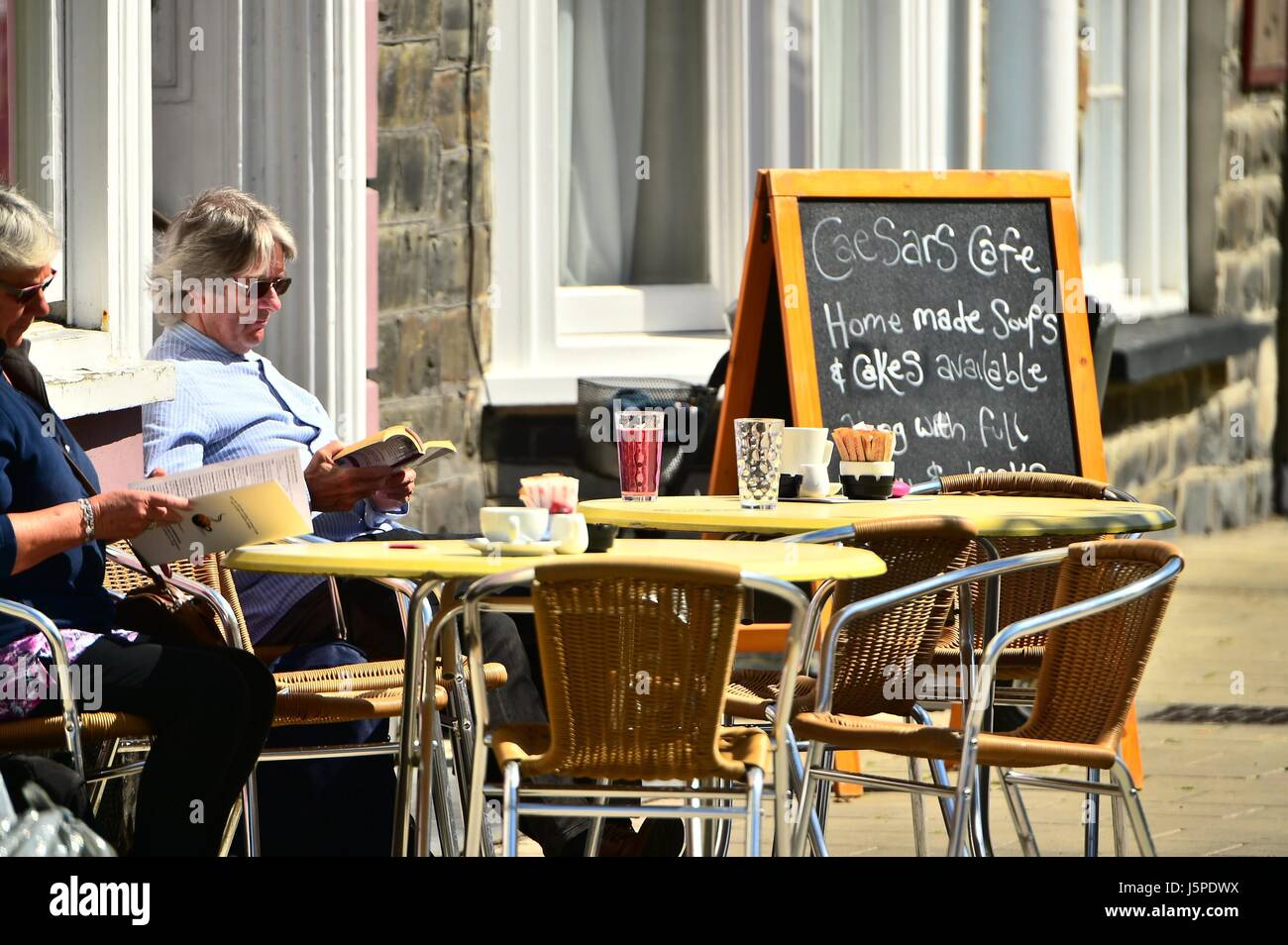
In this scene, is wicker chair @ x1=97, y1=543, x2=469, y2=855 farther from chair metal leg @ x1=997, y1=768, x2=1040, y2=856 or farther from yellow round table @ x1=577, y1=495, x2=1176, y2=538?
chair metal leg @ x1=997, y1=768, x2=1040, y2=856

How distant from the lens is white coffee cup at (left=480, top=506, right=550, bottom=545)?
3.69 meters

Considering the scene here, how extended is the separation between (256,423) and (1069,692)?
1.91m

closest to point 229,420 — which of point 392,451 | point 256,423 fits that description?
point 256,423

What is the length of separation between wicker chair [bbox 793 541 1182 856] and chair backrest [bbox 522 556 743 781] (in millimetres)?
503

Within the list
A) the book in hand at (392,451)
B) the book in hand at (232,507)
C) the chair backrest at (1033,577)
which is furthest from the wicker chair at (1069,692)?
the book in hand at (232,507)

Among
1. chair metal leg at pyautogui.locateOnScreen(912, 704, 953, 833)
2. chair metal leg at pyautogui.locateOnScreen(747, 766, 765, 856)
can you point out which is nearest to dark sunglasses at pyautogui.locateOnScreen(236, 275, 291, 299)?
chair metal leg at pyautogui.locateOnScreen(912, 704, 953, 833)

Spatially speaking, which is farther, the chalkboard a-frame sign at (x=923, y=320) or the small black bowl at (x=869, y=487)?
the chalkboard a-frame sign at (x=923, y=320)

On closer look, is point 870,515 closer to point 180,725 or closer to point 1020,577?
point 1020,577

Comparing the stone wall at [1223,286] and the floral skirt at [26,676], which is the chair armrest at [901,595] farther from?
the stone wall at [1223,286]

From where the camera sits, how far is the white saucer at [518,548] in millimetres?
3641

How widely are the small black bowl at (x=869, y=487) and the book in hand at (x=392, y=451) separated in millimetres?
1031

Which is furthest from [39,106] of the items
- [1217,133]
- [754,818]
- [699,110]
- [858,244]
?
[1217,133]
